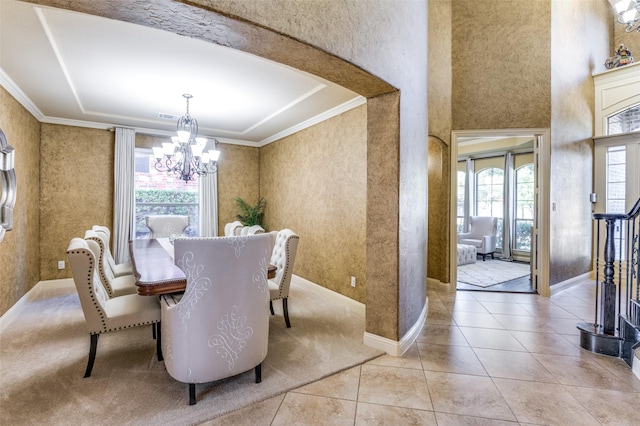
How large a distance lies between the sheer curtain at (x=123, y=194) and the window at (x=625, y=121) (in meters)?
7.79

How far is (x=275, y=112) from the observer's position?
4.50 metres

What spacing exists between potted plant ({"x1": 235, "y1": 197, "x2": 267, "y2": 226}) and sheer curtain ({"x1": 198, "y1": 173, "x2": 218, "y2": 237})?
47 cm

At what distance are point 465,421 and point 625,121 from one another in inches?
227

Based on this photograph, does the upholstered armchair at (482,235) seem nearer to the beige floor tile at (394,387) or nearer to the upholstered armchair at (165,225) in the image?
the beige floor tile at (394,387)

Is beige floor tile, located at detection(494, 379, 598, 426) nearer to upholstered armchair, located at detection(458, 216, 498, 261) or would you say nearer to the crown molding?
the crown molding

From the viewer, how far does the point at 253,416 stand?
1.82 metres

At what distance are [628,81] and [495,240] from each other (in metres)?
3.70

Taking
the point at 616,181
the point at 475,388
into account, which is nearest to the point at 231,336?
the point at 475,388

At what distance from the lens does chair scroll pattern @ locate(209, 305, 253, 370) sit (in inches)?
74.9

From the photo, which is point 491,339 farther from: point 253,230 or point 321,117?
point 321,117

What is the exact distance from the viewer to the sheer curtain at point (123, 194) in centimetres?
509

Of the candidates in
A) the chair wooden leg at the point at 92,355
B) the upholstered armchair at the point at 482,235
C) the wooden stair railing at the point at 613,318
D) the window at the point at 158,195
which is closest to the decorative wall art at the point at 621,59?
the upholstered armchair at the point at 482,235

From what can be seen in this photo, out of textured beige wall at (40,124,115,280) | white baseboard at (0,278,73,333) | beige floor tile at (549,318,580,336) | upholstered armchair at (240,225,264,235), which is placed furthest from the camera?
textured beige wall at (40,124,115,280)

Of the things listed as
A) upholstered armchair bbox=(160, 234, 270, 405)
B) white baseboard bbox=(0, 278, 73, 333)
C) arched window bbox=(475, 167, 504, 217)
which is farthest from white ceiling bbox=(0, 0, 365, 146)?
arched window bbox=(475, 167, 504, 217)
